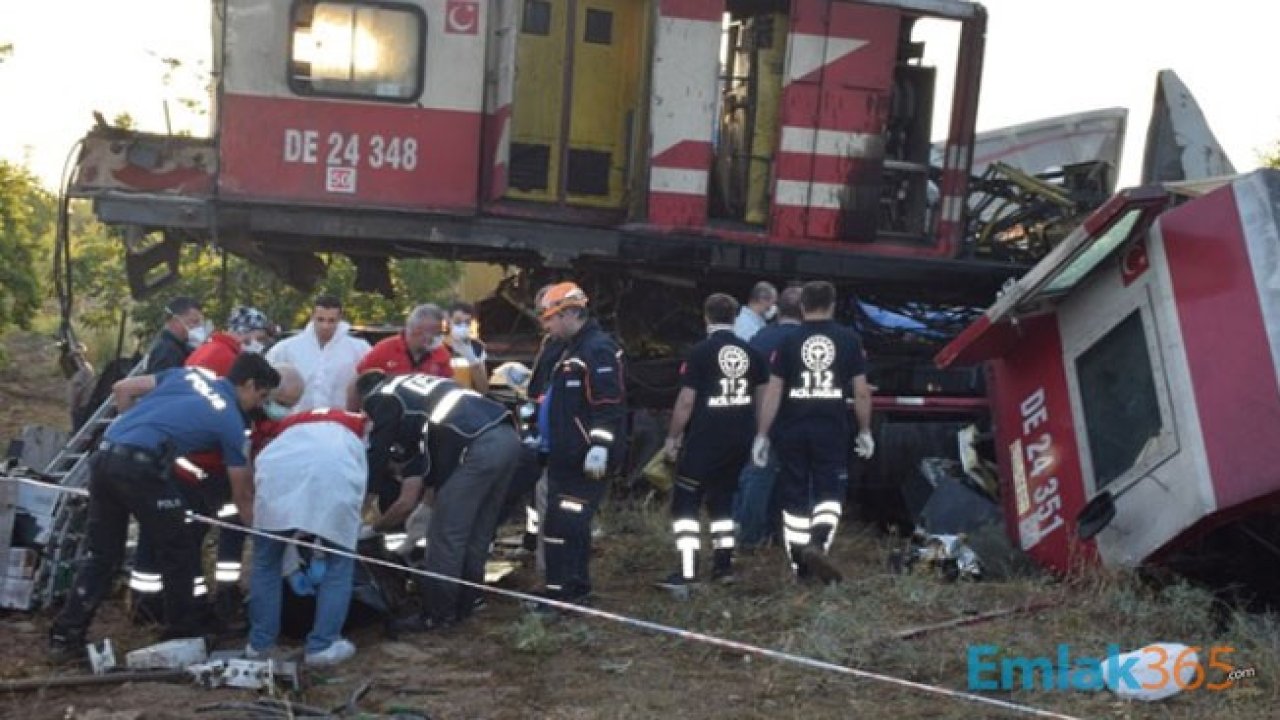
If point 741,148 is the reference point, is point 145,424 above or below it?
below

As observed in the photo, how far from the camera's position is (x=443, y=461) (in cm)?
865

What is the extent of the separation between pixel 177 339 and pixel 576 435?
294 centimetres

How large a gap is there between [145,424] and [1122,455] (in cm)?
477

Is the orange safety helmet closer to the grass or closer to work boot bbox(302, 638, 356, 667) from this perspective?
the grass

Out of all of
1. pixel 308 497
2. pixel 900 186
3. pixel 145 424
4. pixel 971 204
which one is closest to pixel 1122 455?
pixel 308 497

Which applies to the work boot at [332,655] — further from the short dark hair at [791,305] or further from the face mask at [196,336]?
the short dark hair at [791,305]

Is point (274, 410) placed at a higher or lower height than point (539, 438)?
higher

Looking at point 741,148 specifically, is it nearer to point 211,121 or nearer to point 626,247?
point 626,247

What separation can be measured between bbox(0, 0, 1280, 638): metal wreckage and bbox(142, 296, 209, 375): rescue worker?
0.65m

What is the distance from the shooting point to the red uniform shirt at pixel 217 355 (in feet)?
30.1

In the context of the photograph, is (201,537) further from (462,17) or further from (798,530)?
(462,17)

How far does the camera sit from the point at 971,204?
15320 millimetres

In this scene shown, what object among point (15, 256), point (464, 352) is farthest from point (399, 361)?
point (15, 256)

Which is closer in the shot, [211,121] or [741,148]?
[211,121]
